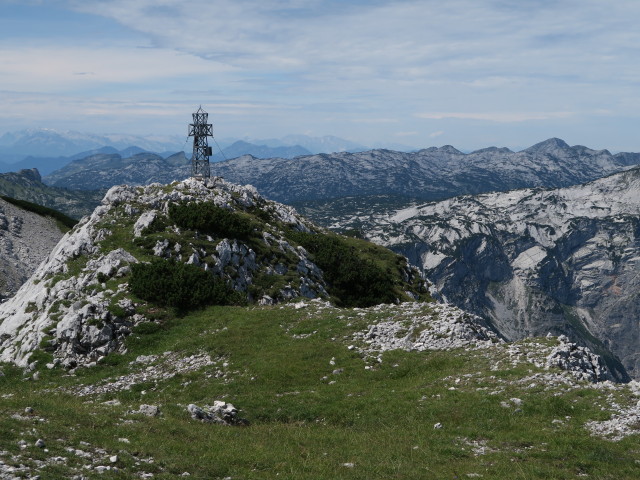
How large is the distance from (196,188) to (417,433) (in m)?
54.0

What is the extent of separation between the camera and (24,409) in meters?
19.8

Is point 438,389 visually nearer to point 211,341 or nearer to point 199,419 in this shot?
point 199,419

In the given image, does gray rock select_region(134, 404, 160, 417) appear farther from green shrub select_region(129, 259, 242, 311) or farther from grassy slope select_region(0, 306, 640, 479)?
green shrub select_region(129, 259, 242, 311)

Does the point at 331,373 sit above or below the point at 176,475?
below

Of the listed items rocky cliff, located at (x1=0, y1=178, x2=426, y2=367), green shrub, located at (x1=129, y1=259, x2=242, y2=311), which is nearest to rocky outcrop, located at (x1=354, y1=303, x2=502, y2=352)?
green shrub, located at (x1=129, y1=259, x2=242, y2=311)

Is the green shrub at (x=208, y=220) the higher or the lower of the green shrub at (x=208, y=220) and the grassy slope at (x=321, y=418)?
the higher

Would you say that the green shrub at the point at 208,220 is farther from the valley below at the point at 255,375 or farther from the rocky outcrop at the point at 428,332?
the rocky outcrop at the point at 428,332

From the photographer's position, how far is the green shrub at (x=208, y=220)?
54656mm

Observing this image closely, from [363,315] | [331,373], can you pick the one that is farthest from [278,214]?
[331,373]

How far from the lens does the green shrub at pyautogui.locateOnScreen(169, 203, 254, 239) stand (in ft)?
179

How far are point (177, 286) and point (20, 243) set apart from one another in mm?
64362

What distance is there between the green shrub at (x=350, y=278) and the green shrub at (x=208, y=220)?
38.4ft

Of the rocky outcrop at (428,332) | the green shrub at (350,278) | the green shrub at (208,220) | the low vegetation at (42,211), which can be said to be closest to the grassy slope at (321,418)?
the rocky outcrop at (428,332)

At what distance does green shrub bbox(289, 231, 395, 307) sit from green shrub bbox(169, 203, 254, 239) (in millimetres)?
11714
